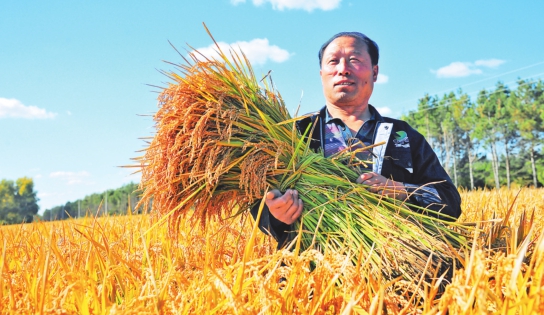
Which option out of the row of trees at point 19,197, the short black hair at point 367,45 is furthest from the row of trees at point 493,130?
the row of trees at point 19,197

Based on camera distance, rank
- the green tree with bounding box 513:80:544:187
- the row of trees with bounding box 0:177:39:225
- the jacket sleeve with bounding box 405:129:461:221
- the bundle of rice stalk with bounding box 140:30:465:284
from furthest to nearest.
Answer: the row of trees with bounding box 0:177:39:225 → the green tree with bounding box 513:80:544:187 → the jacket sleeve with bounding box 405:129:461:221 → the bundle of rice stalk with bounding box 140:30:465:284

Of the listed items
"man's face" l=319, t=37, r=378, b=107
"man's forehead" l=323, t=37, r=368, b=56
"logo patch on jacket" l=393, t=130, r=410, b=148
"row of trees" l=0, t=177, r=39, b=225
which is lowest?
"logo patch on jacket" l=393, t=130, r=410, b=148

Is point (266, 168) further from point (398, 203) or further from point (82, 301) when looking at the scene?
point (82, 301)

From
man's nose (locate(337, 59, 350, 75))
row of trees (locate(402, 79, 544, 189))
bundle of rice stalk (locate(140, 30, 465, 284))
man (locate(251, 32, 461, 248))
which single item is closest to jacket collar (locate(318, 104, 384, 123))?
man (locate(251, 32, 461, 248))

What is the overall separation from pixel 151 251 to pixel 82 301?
94 centimetres

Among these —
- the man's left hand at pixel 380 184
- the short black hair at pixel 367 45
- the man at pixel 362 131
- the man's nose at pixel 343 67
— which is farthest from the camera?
the short black hair at pixel 367 45

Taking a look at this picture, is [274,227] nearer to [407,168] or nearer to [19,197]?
[407,168]

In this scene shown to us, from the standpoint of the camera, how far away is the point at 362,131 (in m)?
2.50

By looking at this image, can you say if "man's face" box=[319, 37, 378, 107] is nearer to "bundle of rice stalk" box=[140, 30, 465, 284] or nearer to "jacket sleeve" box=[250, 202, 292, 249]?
"bundle of rice stalk" box=[140, 30, 465, 284]

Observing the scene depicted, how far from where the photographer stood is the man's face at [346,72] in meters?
2.46

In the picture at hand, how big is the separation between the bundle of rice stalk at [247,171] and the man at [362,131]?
0.22 metres

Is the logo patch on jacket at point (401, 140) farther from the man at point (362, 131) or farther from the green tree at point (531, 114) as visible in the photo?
the green tree at point (531, 114)

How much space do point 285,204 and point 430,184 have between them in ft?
2.92

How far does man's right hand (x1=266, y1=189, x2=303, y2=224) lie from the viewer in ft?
6.48
